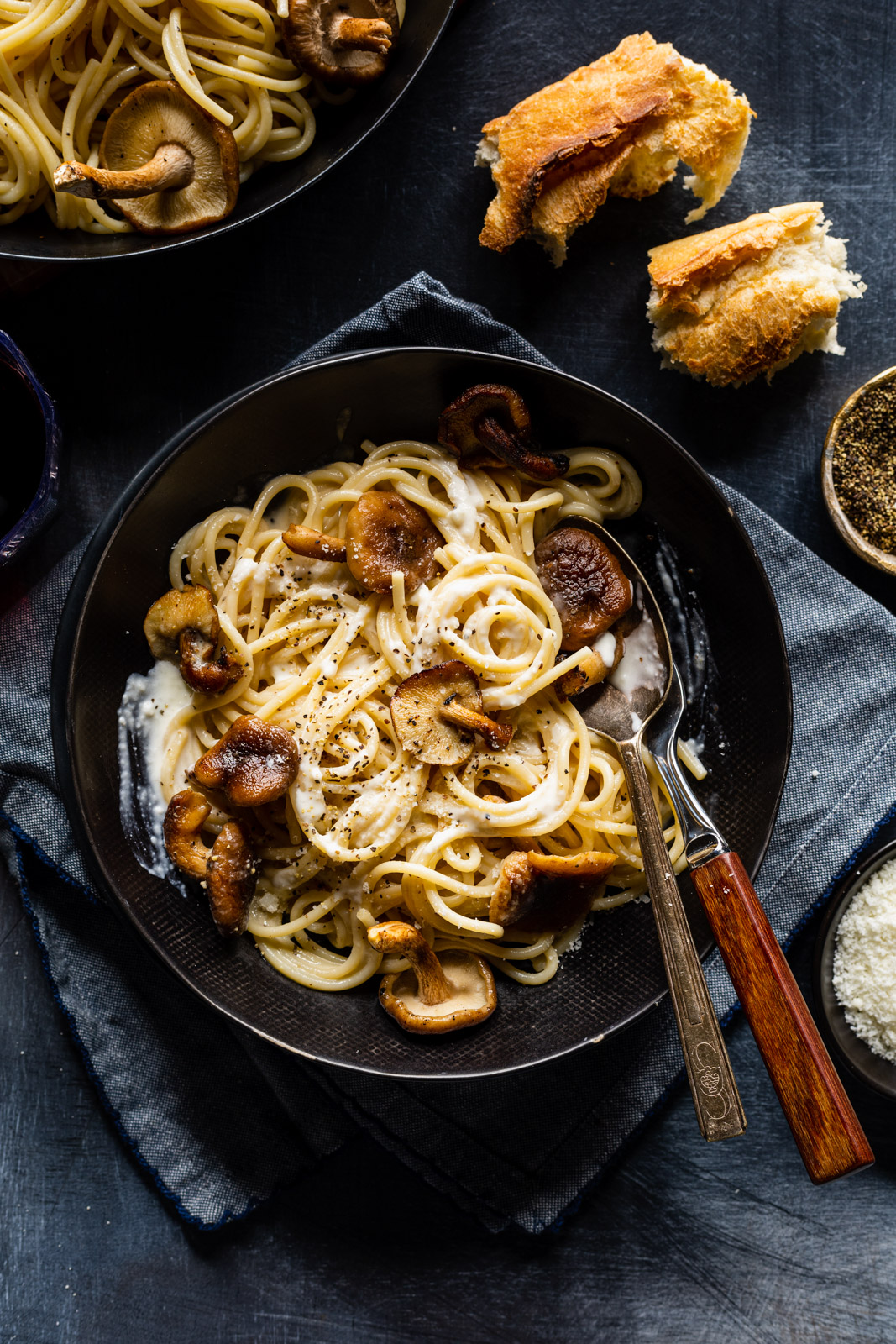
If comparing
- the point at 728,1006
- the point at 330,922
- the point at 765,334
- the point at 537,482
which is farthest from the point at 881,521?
A: the point at 330,922

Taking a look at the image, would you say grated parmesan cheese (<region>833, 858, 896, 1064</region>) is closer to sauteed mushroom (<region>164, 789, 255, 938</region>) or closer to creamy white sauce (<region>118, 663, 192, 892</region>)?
sauteed mushroom (<region>164, 789, 255, 938</region>)

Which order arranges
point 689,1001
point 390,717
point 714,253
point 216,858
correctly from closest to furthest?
point 689,1001 → point 216,858 → point 390,717 → point 714,253

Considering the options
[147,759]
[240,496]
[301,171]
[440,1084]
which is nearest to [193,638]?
[147,759]

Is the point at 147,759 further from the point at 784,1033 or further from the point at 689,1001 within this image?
the point at 784,1033

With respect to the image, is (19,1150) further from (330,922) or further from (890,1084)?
(890,1084)

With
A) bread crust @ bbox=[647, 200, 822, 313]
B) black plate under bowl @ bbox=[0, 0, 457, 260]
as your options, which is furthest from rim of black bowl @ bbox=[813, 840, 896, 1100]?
black plate under bowl @ bbox=[0, 0, 457, 260]

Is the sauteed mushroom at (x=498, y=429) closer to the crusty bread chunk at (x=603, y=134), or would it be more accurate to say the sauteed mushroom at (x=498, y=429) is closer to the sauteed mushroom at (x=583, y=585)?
the sauteed mushroom at (x=583, y=585)
